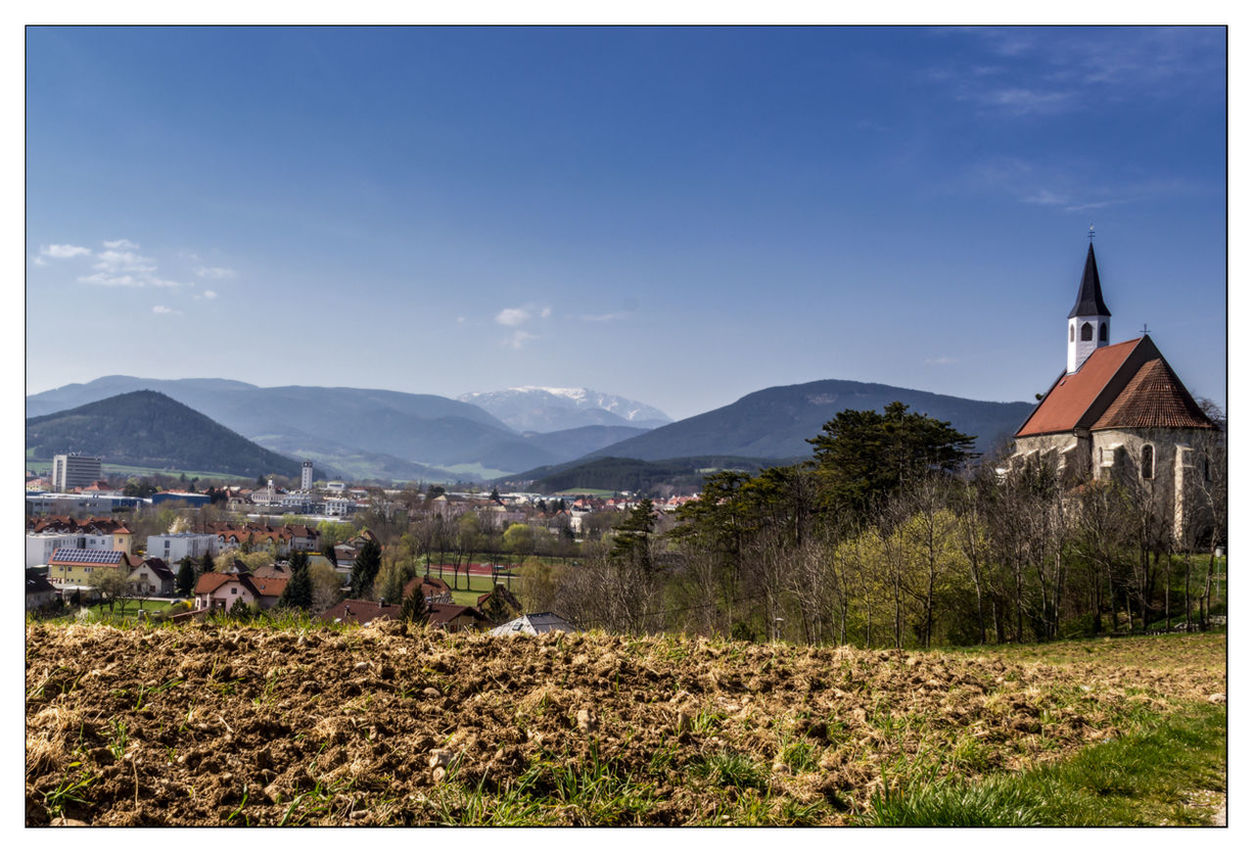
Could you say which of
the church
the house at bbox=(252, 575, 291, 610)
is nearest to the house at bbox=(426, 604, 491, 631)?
the house at bbox=(252, 575, 291, 610)

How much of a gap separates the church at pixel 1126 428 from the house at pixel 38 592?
36219mm

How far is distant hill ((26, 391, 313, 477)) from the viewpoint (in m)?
13.1

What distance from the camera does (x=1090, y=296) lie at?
60438 mm

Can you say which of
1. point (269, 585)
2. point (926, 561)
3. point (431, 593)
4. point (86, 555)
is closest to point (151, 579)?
point (86, 555)

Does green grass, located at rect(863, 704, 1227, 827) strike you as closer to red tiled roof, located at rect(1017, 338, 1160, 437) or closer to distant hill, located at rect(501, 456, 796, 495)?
red tiled roof, located at rect(1017, 338, 1160, 437)

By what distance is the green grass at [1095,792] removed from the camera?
4191 millimetres

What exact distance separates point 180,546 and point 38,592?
10.1m

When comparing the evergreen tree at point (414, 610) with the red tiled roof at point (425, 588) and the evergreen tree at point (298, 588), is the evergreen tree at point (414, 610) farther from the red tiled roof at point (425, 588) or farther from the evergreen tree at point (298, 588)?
the red tiled roof at point (425, 588)

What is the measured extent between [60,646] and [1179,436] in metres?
50.3

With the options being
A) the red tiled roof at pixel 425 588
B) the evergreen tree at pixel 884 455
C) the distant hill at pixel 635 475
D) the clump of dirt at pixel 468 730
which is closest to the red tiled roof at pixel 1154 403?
the evergreen tree at pixel 884 455

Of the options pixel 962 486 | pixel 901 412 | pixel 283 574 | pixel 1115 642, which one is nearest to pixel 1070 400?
pixel 901 412
